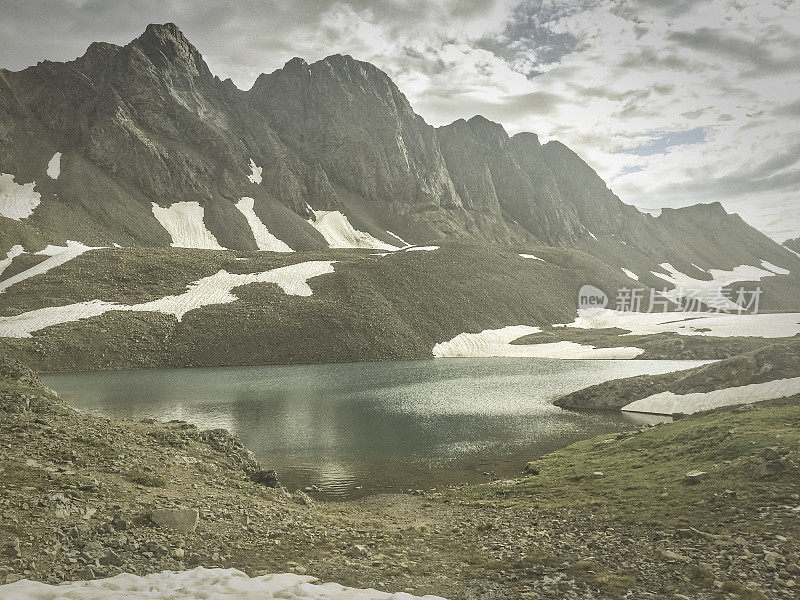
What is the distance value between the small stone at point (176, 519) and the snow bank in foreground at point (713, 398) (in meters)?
32.3

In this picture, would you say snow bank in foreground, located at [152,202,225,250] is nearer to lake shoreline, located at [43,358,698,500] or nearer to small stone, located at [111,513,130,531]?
lake shoreline, located at [43,358,698,500]

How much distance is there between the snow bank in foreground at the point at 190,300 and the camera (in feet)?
249

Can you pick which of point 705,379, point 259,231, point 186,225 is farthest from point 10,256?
point 705,379

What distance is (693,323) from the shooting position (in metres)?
109

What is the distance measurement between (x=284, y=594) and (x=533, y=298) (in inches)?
4305

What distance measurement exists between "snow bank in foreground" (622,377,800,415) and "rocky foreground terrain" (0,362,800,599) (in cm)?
1081

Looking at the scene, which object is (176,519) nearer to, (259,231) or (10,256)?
(10,256)

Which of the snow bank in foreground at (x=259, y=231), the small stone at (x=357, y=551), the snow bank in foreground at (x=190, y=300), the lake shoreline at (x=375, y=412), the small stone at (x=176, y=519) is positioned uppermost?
the snow bank in foreground at (x=259, y=231)

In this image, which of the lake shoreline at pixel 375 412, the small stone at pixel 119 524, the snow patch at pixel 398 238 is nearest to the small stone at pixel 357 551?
the small stone at pixel 119 524

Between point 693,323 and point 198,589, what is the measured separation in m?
117

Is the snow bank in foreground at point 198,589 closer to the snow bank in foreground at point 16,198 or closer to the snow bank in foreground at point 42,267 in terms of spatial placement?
the snow bank in foreground at point 42,267

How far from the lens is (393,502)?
864 inches
